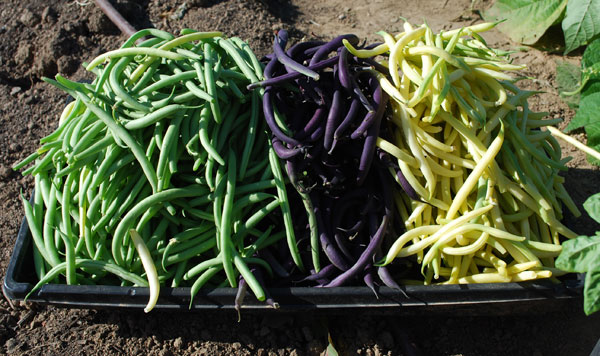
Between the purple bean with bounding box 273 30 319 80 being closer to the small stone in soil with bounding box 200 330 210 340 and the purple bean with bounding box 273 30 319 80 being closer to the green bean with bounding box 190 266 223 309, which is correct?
the green bean with bounding box 190 266 223 309

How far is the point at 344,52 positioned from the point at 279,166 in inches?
18.1

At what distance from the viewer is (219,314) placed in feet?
6.93

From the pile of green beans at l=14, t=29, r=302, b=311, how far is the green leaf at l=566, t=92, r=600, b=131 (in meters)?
1.62

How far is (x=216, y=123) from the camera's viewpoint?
1.98 meters

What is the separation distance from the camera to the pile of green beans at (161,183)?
188 cm

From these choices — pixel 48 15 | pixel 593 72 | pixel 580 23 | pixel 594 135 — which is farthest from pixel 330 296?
pixel 48 15

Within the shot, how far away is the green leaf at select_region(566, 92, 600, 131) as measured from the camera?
2.67 metres

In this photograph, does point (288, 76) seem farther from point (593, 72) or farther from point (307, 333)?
point (593, 72)

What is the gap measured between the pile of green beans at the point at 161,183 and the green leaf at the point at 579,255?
2.78 ft

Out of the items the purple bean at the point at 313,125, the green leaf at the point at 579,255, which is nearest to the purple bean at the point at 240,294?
the purple bean at the point at 313,125

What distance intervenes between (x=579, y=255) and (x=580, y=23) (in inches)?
83.9

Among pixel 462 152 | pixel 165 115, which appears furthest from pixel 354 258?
pixel 165 115

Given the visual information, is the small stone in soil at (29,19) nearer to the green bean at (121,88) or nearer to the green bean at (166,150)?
the green bean at (121,88)

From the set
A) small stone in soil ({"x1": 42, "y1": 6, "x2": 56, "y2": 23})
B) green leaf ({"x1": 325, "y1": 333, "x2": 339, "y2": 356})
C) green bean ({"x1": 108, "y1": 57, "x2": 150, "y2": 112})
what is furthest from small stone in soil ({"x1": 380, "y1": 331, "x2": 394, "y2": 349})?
small stone in soil ({"x1": 42, "y1": 6, "x2": 56, "y2": 23})
